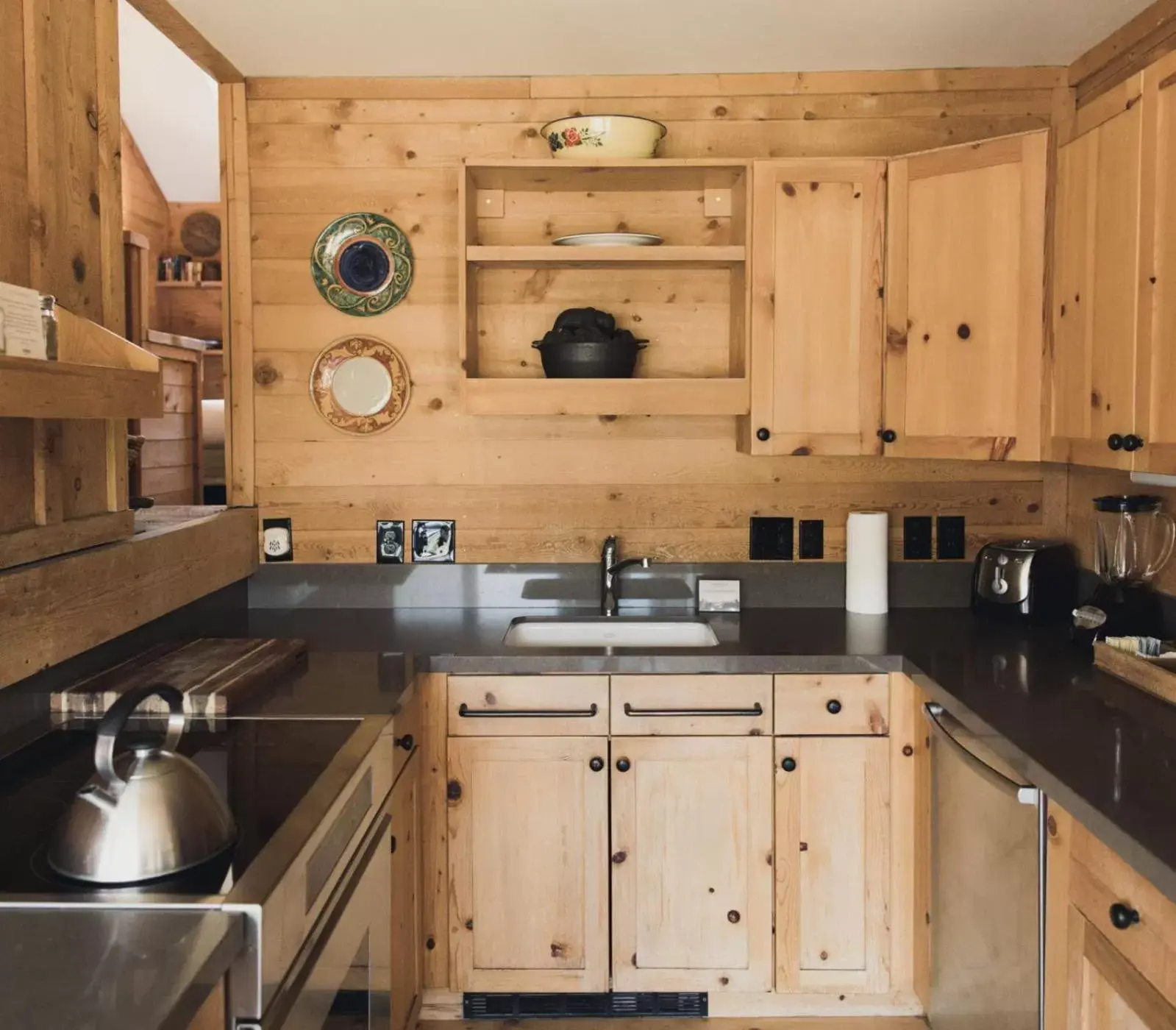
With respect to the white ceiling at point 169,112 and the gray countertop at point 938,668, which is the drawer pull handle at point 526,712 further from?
the white ceiling at point 169,112

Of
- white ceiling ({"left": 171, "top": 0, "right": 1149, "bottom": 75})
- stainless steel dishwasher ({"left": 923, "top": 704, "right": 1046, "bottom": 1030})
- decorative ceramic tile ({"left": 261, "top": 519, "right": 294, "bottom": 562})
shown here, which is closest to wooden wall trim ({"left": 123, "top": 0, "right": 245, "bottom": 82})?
white ceiling ({"left": 171, "top": 0, "right": 1149, "bottom": 75})

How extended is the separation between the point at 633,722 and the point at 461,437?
3.27 ft

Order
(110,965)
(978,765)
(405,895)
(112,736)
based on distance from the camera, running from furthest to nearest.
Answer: (405,895) → (978,765) → (112,736) → (110,965)

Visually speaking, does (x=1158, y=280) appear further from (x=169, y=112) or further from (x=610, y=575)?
(x=169, y=112)

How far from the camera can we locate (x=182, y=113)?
566 centimetres

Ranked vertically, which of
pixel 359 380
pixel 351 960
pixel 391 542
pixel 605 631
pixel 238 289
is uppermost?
pixel 238 289

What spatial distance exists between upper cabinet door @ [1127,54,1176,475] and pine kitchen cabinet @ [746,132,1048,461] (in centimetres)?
48

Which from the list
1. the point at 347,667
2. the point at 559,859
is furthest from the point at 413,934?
the point at 347,667

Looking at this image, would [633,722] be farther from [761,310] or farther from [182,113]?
[182,113]

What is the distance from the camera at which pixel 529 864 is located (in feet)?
8.29

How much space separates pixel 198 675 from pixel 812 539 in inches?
65.4

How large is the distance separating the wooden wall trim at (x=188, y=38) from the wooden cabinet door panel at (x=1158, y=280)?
2069 mm

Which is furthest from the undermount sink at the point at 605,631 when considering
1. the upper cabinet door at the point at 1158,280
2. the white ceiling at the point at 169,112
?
the white ceiling at the point at 169,112

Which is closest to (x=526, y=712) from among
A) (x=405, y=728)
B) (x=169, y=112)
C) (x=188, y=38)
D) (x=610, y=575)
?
(x=405, y=728)
